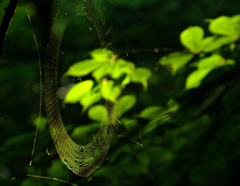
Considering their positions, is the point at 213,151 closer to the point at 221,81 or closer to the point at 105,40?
the point at 221,81

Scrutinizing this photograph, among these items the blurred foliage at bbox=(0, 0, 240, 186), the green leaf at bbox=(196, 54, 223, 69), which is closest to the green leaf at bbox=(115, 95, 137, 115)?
the blurred foliage at bbox=(0, 0, 240, 186)

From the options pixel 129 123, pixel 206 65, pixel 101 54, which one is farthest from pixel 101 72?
pixel 206 65

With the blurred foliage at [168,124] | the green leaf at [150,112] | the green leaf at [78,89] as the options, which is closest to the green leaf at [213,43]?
the blurred foliage at [168,124]

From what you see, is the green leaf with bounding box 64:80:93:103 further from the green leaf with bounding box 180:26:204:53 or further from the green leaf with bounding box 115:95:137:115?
the green leaf with bounding box 180:26:204:53

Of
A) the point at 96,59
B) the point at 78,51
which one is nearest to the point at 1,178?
the point at 96,59

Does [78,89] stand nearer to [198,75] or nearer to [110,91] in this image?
[110,91]

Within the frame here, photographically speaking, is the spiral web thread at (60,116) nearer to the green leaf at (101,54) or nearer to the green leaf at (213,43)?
the green leaf at (101,54)
